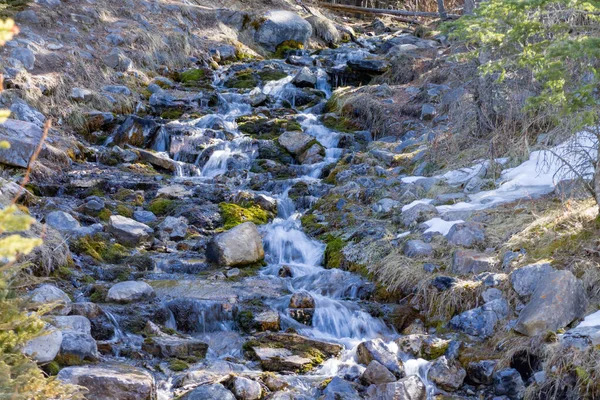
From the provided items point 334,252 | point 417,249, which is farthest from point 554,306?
point 334,252

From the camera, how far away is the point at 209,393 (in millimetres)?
5176

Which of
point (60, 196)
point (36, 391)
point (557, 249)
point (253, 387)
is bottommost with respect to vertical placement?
point (60, 196)

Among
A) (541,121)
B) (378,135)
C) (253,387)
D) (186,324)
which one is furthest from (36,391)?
(378,135)

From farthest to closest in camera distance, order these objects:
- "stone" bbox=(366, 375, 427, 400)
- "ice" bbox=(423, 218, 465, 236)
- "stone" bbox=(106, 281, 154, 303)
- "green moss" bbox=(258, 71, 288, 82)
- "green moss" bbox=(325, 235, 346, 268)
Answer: "green moss" bbox=(258, 71, 288, 82) < "green moss" bbox=(325, 235, 346, 268) < "ice" bbox=(423, 218, 465, 236) < "stone" bbox=(106, 281, 154, 303) < "stone" bbox=(366, 375, 427, 400)

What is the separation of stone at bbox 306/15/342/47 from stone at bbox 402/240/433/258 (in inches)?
533

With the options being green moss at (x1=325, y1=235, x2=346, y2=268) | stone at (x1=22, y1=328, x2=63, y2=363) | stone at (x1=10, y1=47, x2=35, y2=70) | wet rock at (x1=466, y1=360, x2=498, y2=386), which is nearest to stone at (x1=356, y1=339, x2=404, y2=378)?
wet rock at (x1=466, y1=360, x2=498, y2=386)

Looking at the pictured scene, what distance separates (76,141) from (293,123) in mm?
4116

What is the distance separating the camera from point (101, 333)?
6.29 meters

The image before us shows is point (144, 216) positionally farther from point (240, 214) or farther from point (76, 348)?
point (76, 348)

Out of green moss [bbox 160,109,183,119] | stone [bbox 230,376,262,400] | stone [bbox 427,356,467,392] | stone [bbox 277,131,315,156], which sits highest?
stone [bbox 230,376,262,400]

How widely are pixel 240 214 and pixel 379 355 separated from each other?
168 inches

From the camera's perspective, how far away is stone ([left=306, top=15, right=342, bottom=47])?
20.6 meters

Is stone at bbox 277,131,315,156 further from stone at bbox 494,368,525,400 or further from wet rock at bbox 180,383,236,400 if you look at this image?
wet rock at bbox 180,383,236,400

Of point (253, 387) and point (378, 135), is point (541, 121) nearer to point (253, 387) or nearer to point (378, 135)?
point (378, 135)
